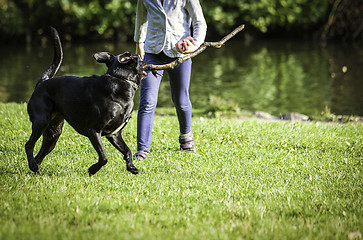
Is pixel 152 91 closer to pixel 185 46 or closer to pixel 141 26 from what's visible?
pixel 185 46

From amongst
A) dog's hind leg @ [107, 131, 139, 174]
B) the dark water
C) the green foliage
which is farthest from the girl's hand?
the green foliage

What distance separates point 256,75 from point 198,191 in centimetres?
1366

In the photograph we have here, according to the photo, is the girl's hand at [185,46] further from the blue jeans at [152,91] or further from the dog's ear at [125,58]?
the dog's ear at [125,58]

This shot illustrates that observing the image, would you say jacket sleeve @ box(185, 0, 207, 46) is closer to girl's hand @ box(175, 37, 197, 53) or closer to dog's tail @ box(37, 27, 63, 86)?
girl's hand @ box(175, 37, 197, 53)

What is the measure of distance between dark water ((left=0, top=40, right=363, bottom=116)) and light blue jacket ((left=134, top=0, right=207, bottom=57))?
4.90m

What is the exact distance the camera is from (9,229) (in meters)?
3.41

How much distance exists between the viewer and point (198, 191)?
4.46m

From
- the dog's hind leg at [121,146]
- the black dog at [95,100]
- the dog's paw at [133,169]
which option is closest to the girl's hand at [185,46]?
the black dog at [95,100]

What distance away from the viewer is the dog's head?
4.50 metres

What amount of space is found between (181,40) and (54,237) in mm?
2996

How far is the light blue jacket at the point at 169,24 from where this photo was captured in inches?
219

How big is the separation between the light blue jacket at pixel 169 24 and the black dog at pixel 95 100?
102 cm

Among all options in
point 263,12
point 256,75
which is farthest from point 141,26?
point 263,12

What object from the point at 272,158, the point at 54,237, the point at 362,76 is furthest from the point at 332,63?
the point at 54,237
